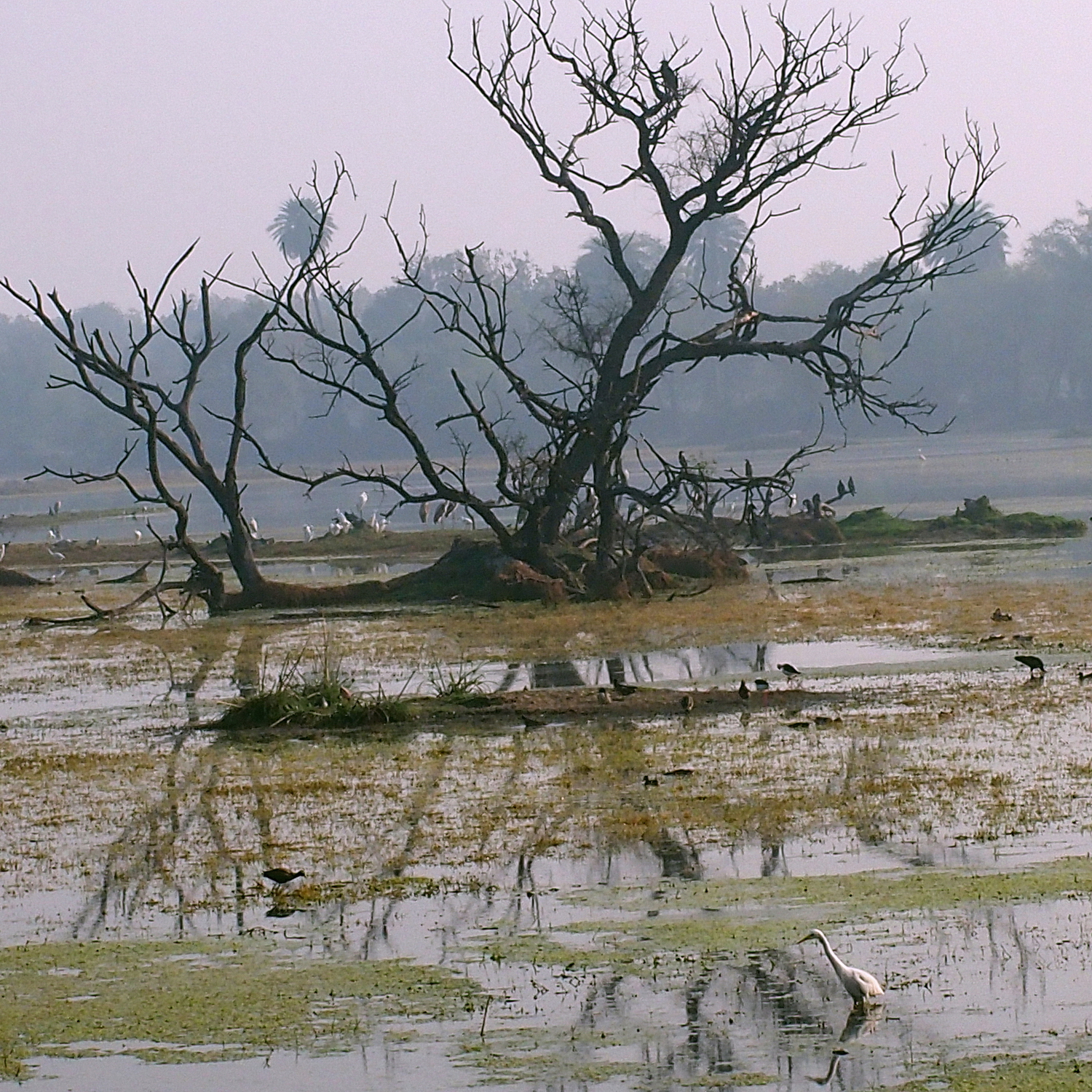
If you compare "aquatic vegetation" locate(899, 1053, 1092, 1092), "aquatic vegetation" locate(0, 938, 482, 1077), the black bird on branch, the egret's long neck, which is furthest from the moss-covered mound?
"aquatic vegetation" locate(899, 1053, 1092, 1092)

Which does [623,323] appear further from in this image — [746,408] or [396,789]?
[746,408]

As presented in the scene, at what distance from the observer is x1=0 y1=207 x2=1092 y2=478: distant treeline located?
10119 centimetres

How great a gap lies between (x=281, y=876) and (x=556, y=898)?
4.27ft

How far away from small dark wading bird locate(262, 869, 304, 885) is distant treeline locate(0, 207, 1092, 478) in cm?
8190

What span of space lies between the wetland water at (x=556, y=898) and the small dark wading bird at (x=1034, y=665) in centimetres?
54

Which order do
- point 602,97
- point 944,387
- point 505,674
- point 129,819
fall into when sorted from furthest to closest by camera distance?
point 944,387 → point 602,97 → point 505,674 → point 129,819

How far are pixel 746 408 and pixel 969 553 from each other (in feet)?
246

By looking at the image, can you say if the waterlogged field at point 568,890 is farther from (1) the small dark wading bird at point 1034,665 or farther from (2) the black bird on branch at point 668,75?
(2) the black bird on branch at point 668,75

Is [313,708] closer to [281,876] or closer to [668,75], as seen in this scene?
[281,876]

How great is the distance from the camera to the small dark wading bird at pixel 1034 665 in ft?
47.1

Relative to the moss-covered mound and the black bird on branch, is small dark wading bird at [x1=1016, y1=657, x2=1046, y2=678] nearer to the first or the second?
the black bird on branch

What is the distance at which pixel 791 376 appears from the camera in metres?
103

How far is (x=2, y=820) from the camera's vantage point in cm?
1073

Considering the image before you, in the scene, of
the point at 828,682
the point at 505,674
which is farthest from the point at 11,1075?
the point at 505,674
